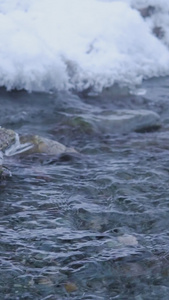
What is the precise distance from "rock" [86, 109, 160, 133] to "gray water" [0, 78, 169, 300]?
111 mm

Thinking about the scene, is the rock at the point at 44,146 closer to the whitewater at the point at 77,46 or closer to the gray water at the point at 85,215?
the gray water at the point at 85,215

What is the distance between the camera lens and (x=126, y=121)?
625 cm

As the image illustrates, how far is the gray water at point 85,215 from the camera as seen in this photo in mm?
3492

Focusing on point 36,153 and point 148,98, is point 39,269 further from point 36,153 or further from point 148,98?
point 148,98

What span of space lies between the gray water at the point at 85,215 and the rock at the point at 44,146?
97 mm

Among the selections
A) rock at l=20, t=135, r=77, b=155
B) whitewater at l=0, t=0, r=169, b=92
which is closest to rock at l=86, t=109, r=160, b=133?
rock at l=20, t=135, r=77, b=155

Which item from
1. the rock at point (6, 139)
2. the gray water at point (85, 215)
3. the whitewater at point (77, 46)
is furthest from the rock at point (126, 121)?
the rock at point (6, 139)

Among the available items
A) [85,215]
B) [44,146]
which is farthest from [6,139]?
[85,215]

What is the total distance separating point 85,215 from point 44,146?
1.33 meters

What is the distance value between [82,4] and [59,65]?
5.57 feet

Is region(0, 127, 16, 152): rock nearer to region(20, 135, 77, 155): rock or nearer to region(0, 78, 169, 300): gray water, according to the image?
region(0, 78, 169, 300): gray water

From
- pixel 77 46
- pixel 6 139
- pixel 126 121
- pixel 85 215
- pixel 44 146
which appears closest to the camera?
pixel 85 215

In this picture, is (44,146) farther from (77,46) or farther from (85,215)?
(77,46)

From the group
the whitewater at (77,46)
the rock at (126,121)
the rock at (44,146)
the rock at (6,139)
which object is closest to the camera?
the rock at (6,139)
